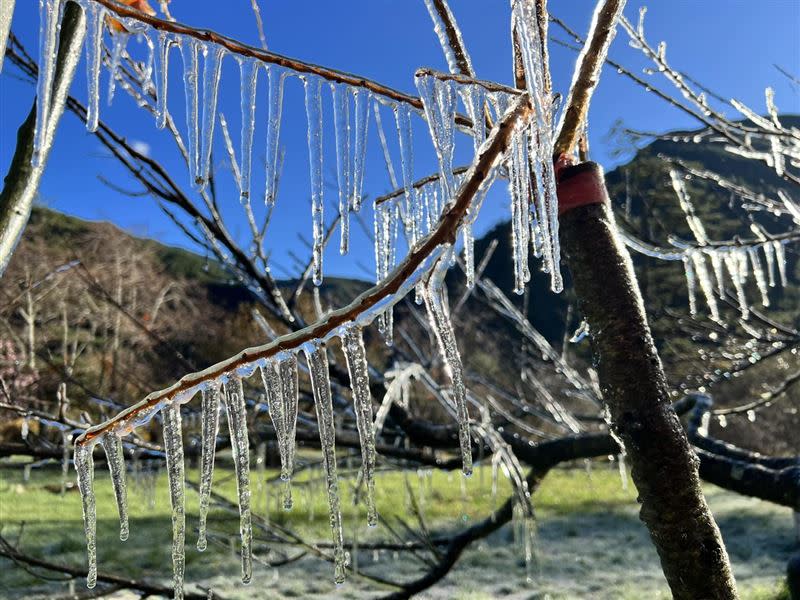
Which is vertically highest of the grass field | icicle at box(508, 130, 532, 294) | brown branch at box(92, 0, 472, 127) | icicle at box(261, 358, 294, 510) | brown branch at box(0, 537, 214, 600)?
brown branch at box(92, 0, 472, 127)

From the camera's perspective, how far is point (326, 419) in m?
0.64

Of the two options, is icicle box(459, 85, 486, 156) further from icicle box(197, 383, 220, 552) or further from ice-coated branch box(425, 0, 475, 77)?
icicle box(197, 383, 220, 552)

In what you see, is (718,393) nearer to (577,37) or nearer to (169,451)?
(577,37)

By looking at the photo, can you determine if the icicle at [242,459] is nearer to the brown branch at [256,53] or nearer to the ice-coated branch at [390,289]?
the ice-coated branch at [390,289]

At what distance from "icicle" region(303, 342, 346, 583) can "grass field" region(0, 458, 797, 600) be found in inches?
96.7

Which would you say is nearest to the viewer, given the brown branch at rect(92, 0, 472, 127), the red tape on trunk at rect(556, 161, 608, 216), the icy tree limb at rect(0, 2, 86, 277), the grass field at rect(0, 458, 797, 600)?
the brown branch at rect(92, 0, 472, 127)

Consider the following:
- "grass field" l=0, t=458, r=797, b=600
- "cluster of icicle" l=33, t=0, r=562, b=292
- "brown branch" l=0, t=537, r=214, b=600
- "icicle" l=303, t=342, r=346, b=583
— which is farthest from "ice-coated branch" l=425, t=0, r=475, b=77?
"grass field" l=0, t=458, r=797, b=600

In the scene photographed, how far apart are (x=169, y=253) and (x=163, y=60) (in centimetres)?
2760

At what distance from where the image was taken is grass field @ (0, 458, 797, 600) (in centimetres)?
503

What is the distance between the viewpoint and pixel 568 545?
6.73 meters

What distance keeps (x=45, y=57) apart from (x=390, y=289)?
2.19 ft

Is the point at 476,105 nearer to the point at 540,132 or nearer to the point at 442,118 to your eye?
the point at 442,118

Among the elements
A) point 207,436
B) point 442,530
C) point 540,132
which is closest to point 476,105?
point 540,132

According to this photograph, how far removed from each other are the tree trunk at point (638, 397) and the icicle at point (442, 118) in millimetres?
195
